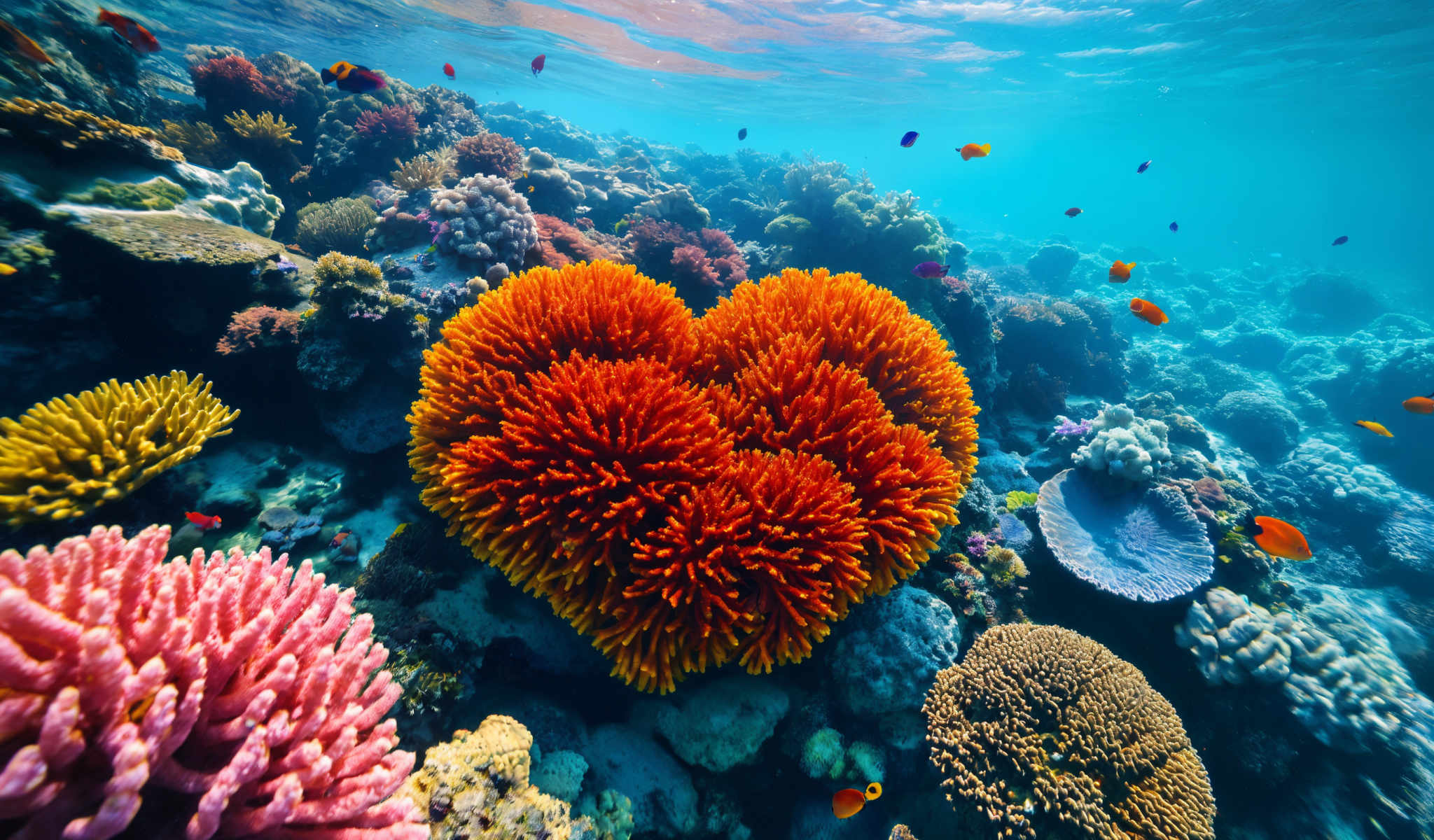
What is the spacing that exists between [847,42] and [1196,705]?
2928cm

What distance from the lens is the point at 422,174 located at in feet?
26.8

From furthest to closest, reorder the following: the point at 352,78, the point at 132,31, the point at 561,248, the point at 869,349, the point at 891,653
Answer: the point at 561,248
the point at 352,78
the point at 132,31
the point at 869,349
the point at 891,653

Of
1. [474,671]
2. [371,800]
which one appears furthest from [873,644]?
[371,800]

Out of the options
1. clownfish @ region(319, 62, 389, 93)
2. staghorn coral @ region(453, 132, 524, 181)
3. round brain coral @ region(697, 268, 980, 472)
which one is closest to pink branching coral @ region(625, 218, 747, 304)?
staghorn coral @ region(453, 132, 524, 181)

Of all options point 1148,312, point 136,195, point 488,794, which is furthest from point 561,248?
point 1148,312

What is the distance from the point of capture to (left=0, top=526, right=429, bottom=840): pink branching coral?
3.92 feet

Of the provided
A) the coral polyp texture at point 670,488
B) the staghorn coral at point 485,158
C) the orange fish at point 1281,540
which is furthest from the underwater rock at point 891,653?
the staghorn coral at point 485,158

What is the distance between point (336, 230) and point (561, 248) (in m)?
3.33

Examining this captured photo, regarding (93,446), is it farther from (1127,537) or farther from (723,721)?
(1127,537)

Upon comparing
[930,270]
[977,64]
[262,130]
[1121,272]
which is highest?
[977,64]

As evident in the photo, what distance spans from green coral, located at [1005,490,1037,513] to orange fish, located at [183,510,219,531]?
25.6 feet

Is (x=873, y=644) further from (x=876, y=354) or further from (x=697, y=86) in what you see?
(x=697, y=86)

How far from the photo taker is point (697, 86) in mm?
38375

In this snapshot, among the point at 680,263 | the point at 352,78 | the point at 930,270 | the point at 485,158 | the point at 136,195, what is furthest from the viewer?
the point at 485,158
